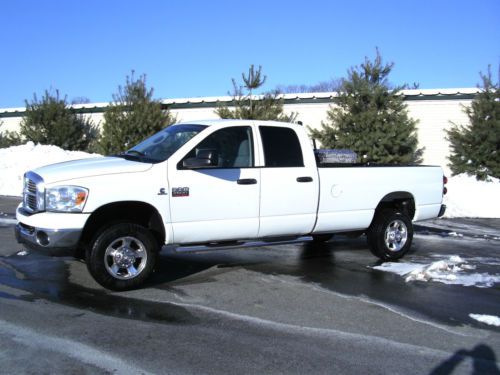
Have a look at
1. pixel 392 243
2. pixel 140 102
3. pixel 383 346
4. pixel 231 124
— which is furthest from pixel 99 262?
pixel 140 102

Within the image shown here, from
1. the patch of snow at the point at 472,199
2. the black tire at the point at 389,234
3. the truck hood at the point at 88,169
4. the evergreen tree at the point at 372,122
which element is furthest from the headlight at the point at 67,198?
the evergreen tree at the point at 372,122

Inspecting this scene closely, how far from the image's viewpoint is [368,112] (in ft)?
61.5

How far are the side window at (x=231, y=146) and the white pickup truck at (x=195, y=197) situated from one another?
0.5 inches

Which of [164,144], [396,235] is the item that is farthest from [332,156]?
[164,144]

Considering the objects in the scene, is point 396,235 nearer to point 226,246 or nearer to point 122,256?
point 226,246

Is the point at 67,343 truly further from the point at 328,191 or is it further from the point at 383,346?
the point at 328,191

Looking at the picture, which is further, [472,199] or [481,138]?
[481,138]

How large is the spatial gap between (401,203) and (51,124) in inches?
775

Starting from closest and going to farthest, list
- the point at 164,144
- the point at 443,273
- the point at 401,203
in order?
the point at 164,144
the point at 443,273
the point at 401,203

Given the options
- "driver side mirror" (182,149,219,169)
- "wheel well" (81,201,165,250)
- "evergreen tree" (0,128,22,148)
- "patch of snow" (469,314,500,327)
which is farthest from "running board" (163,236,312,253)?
"evergreen tree" (0,128,22,148)

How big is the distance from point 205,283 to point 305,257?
7.51 feet

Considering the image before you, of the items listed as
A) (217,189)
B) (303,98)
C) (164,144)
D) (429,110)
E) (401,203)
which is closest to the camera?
(217,189)

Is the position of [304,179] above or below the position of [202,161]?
below

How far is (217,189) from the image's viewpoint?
620cm
